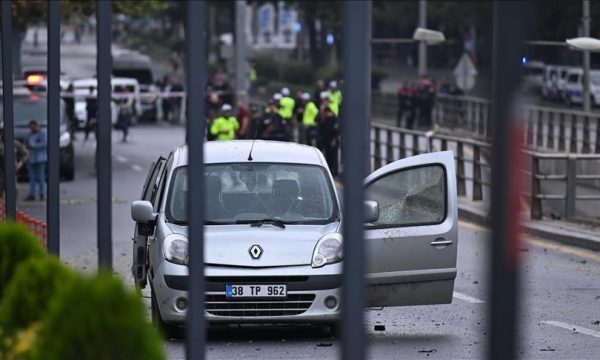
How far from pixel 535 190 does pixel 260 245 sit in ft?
37.2

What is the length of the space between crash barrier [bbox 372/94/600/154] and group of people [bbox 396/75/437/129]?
0.42 metres

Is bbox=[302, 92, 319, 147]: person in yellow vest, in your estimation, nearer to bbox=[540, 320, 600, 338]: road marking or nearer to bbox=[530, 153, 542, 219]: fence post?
bbox=[530, 153, 542, 219]: fence post

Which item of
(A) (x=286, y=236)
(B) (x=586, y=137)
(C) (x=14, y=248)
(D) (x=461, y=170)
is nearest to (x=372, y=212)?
(A) (x=286, y=236)

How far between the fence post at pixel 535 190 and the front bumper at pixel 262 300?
36.0 ft

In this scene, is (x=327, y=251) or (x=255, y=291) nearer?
(x=255, y=291)

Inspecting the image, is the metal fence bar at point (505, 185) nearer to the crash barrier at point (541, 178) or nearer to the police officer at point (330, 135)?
the crash barrier at point (541, 178)

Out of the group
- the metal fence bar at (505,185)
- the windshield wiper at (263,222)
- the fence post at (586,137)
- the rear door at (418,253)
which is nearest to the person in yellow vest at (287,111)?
the fence post at (586,137)

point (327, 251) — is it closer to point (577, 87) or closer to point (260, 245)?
point (260, 245)

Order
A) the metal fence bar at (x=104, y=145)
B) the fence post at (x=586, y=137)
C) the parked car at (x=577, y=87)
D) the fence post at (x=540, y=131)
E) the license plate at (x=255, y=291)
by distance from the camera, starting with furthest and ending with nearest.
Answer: the parked car at (x=577, y=87) → the fence post at (x=540, y=131) → the fence post at (x=586, y=137) → the license plate at (x=255, y=291) → the metal fence bar at (x=104, y=145)

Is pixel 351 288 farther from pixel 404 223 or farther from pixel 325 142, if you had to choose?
pixel 325 142

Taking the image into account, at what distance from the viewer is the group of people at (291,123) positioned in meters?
31.8

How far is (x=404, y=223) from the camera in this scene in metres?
12.7

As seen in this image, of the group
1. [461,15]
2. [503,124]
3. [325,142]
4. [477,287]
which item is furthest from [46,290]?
[461,15]

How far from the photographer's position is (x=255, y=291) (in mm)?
11867
